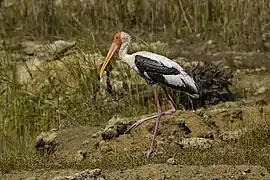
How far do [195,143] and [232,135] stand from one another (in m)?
0.66

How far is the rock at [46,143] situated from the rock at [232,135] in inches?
81.6

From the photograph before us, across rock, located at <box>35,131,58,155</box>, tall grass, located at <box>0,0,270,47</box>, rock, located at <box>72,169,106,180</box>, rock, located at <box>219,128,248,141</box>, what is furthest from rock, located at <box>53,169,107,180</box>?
tall grass, located at <box>0,0,270,47</box>

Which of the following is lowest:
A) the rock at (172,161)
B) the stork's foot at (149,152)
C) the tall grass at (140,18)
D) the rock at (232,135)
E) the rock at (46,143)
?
the rock at (46,143)

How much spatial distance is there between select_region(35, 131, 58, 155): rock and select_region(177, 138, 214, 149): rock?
6.36ft

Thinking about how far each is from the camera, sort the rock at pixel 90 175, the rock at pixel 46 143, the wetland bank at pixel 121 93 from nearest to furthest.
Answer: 1. the rock at pixel 90 175
2. the wetland bank at pixel 121 93
3. the rock at pixel 46 143

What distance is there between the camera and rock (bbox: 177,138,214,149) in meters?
8.72

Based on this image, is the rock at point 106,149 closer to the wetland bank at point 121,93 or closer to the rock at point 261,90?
the wetland bank at point 121,93

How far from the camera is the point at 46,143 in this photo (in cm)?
1026

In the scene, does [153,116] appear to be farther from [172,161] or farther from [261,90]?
[261,90]

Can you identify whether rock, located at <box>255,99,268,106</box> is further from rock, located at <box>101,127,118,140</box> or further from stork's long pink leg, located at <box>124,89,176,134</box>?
rock, located at <box>101,127,118,140</box>

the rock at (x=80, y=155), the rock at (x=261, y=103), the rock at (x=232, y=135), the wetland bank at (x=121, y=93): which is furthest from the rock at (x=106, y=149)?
the rock at (x=261, y=103)

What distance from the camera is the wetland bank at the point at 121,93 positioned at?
25.9 feet

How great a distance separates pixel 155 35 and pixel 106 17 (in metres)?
1.14

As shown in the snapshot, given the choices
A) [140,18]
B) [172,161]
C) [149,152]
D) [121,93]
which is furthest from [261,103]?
[140,18]
